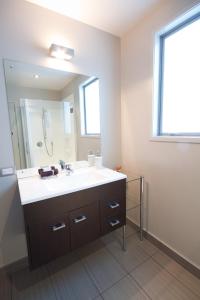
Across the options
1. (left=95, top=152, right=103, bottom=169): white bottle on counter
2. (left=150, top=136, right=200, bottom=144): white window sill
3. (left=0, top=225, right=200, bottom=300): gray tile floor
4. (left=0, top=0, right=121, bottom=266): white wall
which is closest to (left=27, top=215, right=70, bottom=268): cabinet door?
(left=0, top=225, right=200, bottom=300): gray tile floor

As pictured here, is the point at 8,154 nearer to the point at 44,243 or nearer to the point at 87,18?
the point at 44,243

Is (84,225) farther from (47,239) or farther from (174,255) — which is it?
(174,255)

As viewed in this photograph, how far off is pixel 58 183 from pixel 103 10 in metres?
1.66

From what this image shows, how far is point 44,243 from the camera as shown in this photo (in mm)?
1145

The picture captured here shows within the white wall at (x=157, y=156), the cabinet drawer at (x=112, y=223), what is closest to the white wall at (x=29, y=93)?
the white wall at (x=157, y=156)

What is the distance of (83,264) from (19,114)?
1563 mm

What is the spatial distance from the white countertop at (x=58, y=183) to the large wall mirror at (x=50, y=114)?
0.55 feet

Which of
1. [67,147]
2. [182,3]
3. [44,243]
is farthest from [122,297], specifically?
[182,3]

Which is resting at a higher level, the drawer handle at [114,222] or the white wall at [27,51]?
the white wall at [27,51]

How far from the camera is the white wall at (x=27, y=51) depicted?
4.23 feet

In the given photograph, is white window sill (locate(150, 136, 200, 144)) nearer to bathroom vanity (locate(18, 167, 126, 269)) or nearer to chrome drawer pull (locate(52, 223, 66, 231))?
bathroom vanity (locate(18, 167, 126, 269))

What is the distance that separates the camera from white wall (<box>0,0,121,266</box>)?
1290 mm

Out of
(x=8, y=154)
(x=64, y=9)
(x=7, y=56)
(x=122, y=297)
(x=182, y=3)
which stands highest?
(x=64, y=9)

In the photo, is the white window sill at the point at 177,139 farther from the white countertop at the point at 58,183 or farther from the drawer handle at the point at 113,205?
the drawer handle at the point at 113,205
